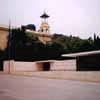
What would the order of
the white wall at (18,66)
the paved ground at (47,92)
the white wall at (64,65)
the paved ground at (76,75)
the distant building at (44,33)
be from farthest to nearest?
the distant building at (44,33), the white wall at (18,66), the white wall at (64,65), the paved ground at (76,75), the paved ground at (47,92)

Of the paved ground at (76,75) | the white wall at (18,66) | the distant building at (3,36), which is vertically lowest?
the paved ground at (76,75)

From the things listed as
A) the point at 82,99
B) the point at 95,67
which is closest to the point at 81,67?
the point at 95,67

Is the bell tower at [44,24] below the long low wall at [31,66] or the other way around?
the other way around

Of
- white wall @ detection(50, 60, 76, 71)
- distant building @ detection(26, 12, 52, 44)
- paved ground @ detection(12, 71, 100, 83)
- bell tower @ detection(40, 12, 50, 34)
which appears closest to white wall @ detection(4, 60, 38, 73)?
white wall @ detection(50, 60, 76, 71)

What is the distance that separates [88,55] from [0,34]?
26.1 m

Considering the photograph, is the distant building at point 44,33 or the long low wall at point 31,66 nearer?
the long low wall at point 31,66

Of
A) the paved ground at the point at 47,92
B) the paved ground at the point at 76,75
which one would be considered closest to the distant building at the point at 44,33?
the paved ground at the point at 76,75

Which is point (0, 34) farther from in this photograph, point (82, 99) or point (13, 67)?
point (82, 99)

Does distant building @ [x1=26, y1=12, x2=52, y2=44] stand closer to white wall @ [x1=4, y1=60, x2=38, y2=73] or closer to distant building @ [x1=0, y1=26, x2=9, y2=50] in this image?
distant building @ [x1=0, y1=26, x2=9, y2=50]

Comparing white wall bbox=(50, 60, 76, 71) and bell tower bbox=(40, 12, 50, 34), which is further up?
bell tower bbox=(40, 12, 50, 34)

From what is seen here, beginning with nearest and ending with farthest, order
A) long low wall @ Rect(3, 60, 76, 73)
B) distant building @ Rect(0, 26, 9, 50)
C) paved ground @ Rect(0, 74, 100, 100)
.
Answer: paved ground @ Rect(0, 74, 100, 100) → long low wall @ Rect(3, 60, 76, 73) → distant building @ Rect(0, 26, 9, 50)

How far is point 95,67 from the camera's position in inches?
1043

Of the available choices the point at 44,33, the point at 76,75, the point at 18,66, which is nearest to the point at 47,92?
the point at 76,75

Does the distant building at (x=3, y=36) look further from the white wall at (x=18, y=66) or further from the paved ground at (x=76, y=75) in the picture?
the paved ground at (x=76, y=75)
